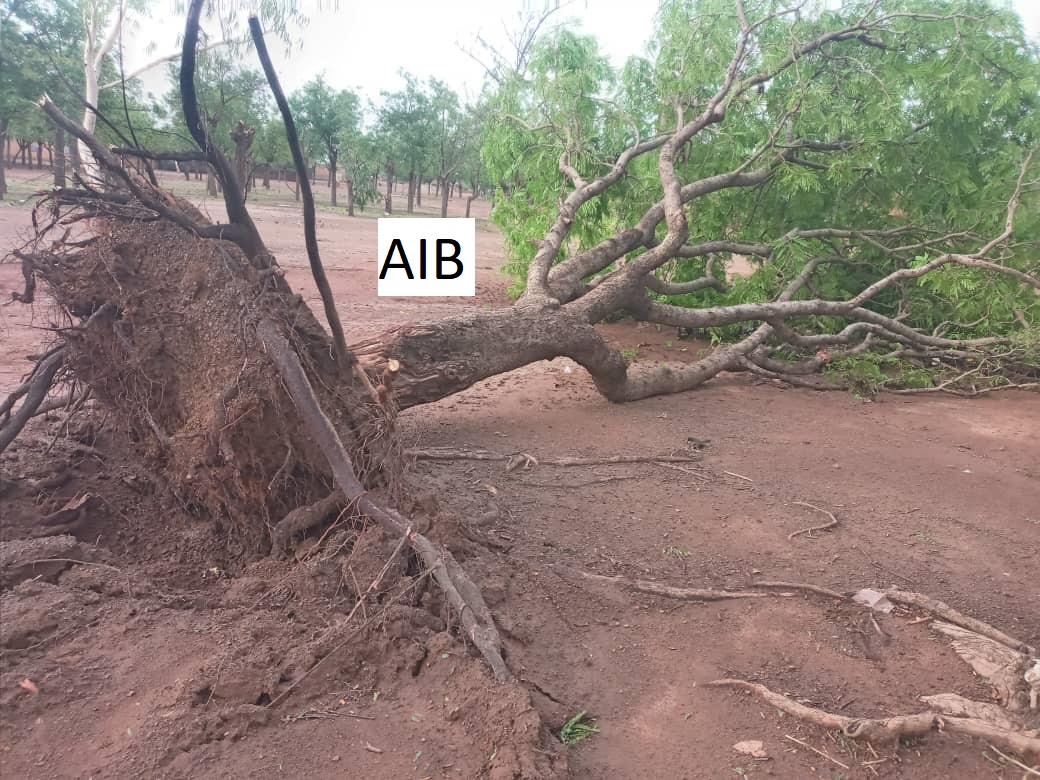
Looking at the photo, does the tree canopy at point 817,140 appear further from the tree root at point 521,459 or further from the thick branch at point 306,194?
the thick branch at point 306,194

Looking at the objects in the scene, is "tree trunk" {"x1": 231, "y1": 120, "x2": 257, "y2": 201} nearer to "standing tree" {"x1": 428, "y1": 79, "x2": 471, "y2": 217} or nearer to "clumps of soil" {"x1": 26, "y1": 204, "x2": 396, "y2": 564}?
"clumps of soil" {"x1": 26, "y1": 204, "x2": 396, "y2": 564}

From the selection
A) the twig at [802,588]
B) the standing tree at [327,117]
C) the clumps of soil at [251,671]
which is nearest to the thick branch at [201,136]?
the clumps of soil at [251,671]

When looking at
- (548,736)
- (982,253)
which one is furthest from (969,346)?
(548,736)

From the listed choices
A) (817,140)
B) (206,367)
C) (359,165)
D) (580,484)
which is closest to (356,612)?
(206,367)

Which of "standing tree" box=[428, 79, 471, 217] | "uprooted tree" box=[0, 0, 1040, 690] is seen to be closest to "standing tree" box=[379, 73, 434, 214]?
"standing tree" box=[428, 79, 471, 217]

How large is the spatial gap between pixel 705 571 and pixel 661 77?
6577 millimetres

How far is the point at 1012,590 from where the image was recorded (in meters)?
3.42

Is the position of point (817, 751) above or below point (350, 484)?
below

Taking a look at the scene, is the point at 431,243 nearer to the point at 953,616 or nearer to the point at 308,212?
the point at 308,212

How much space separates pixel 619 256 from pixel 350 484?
5.43 metres

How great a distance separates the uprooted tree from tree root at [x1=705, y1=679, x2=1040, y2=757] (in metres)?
1.09

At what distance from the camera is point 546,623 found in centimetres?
286

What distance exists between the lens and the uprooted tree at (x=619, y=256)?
2959mm

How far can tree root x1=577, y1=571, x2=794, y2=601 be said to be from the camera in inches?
A: 123
